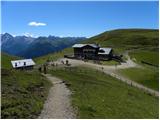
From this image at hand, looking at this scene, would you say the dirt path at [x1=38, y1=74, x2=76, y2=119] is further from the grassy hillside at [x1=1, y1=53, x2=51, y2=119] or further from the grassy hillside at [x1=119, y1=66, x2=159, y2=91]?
the grassy hillside at [x1=119, y1=66, x2=159, y2=91]

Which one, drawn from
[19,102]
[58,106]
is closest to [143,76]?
[58,106]

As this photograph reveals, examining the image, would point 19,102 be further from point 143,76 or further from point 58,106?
point 143,76

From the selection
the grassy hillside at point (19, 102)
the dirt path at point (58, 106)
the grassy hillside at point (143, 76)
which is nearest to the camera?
the grassy hillside at point (19, 102)

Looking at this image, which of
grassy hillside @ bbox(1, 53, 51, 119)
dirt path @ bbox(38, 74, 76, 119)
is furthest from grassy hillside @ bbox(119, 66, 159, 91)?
grassy hillside @ bbox(1, 53, 51, 119)

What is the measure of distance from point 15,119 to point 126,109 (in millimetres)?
15903

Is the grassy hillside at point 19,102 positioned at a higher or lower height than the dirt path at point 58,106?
higher

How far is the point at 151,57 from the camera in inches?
6206

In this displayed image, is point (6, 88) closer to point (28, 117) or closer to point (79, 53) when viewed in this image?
point (28, 117)

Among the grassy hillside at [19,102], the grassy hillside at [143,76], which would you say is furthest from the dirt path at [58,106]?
the grassy hillside at [143,76]

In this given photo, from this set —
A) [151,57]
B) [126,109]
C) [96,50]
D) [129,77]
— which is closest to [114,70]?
[129,77]

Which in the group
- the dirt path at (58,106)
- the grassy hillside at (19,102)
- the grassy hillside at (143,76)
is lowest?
the grassy hillside at (143,76)

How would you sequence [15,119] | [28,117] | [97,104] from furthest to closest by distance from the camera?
[97,104], [28,117], [15,119]

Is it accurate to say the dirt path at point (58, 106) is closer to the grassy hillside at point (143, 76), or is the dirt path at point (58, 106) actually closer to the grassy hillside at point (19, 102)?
the grassy hillside at point (19, 102)

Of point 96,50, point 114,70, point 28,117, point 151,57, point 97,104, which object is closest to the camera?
point 28,117
